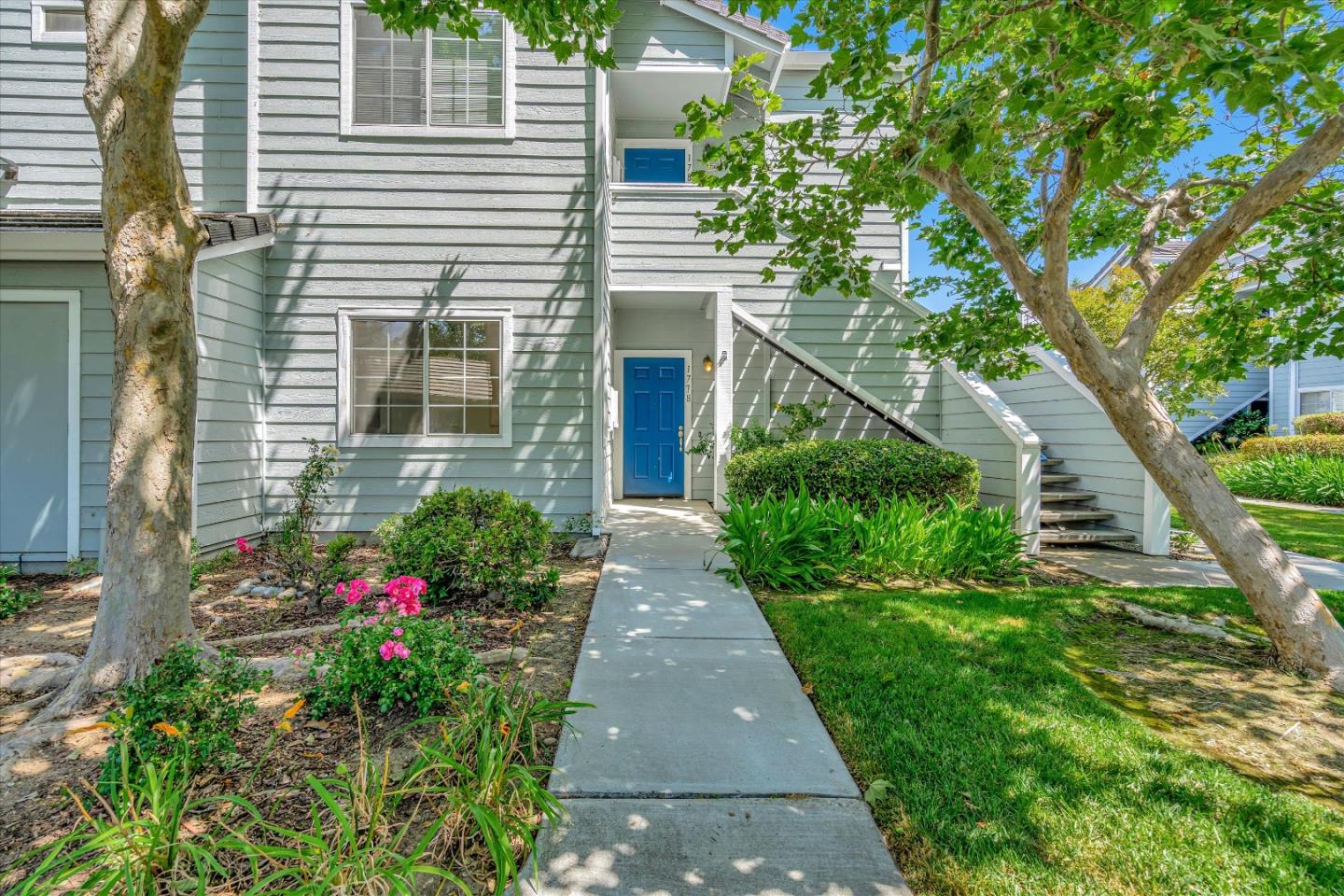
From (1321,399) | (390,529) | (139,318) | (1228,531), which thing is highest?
(1321,399)

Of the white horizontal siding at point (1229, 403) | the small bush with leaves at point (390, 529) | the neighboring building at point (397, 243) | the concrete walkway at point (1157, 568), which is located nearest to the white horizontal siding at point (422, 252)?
the neighboring building at point (397, 243)

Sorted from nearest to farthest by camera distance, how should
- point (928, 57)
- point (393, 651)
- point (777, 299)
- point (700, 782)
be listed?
point (700, 782)
point (393, 651)
point (928, 57)
point (777, 299)

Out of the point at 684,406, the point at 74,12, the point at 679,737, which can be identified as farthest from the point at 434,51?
the point at 679,737

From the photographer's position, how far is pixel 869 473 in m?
6.06

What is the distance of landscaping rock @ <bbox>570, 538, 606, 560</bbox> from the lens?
607cm

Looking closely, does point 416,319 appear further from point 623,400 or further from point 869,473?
point 869,473

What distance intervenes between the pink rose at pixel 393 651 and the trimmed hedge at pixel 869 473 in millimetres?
3950

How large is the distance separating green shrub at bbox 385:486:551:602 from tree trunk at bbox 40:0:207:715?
155cm

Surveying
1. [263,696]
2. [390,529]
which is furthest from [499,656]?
[390,529]

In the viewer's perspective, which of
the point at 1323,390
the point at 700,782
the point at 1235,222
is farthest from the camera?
the point at 1323,390

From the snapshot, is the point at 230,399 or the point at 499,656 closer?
the point at 499,656

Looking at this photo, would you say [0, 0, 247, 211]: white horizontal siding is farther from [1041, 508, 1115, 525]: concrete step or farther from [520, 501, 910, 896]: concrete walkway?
[1041, 508, 1115, 525]: concrete step

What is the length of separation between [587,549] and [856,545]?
2.63m

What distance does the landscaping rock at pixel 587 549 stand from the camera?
19.9ft
